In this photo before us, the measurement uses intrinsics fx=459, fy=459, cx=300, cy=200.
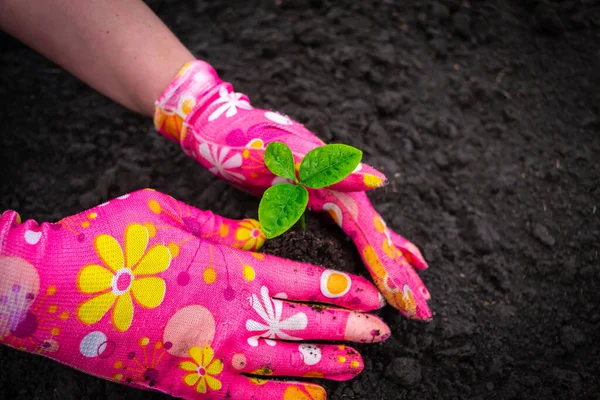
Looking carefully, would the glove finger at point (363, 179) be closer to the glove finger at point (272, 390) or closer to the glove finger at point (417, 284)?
the glove finger at point (417, 284)

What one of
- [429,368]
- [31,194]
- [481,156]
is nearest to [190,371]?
[429,368]

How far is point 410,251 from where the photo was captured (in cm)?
145

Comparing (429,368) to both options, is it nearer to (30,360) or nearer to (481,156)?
(481,156)

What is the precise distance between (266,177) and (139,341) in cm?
56

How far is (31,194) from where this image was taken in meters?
1.67

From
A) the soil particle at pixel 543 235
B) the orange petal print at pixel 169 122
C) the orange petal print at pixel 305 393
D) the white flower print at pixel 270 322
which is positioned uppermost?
the orange petal print at pixel 169 122

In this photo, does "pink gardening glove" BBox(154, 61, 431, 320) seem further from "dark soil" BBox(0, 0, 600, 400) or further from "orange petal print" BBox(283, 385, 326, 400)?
"orange petal print" BBox(283, 385, 326, 400)

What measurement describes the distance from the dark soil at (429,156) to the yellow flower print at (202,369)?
294 millimetres

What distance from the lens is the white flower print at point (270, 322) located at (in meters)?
1.25

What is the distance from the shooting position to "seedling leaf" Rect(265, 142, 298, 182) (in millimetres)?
1157

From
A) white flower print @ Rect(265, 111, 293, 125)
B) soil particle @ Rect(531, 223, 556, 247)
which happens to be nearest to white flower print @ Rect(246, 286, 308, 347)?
white flower print @ Rect(265, 111, 293, 125)

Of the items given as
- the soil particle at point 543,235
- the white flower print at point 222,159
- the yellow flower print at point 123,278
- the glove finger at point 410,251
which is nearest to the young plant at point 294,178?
the white flower print at point 222,159

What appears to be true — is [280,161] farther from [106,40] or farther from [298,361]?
[106,40]

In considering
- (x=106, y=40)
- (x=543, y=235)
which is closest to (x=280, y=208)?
(x=106, y=40)
